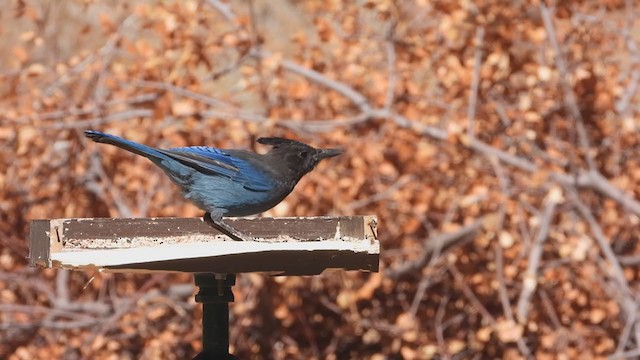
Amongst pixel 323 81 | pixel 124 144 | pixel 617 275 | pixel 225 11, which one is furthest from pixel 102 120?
pixel 124 144

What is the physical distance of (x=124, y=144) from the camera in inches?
86.9

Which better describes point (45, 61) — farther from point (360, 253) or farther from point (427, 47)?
point (360, 253)

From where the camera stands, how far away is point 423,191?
486 cm

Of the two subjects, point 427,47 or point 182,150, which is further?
point 427,47

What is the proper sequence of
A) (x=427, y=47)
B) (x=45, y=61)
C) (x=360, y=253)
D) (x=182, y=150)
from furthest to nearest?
(x=45, y=61), (x=427, y=47), (x=182, y=150), (x=360, y=253)

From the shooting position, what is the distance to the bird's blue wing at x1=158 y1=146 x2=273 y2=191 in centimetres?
239

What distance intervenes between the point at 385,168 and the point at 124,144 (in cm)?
275

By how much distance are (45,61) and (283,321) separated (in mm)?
2034

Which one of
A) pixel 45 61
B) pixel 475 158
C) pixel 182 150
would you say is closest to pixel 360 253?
pixel 182 150

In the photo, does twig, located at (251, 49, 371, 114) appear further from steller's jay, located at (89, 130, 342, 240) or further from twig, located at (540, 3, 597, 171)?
steller's jay, located at (89, 130, 342, 240)

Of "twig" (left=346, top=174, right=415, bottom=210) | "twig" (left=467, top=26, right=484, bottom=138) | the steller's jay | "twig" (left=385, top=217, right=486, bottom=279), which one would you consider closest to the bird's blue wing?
the steller's jay

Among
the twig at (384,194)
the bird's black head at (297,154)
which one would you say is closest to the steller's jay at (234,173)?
the bird's black head at (297,154)

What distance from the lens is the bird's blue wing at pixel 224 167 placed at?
2.39 metres

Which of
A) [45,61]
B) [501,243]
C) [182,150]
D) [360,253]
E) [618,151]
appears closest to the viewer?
[360,253]
